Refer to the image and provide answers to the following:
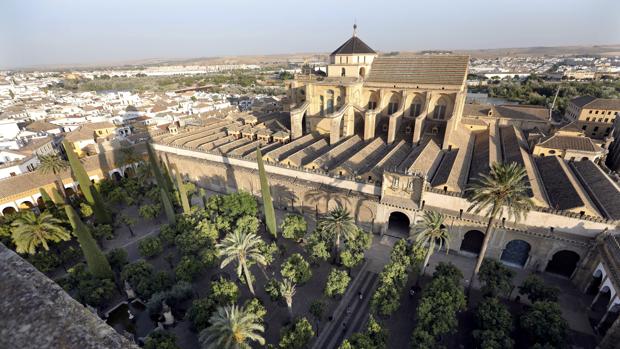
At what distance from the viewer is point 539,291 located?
2000 centimetres

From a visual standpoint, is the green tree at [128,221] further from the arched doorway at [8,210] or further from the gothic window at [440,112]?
the gothic window at [440,112]

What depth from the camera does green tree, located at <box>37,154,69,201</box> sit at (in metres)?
36.0

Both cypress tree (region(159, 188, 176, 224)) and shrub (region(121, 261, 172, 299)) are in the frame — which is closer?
shrub (region(121, 261, 172, 299))

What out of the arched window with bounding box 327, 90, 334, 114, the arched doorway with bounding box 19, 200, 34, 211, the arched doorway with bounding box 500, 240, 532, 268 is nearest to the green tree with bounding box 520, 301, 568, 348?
the arched doorway with bounding box 500, 240, 532, 268

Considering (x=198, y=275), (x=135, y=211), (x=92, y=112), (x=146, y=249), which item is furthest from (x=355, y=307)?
(x=92, y=112)

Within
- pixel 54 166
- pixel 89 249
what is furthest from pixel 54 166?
pixel 89 249

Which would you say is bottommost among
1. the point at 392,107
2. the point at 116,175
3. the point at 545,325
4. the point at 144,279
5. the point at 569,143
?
the point at 116,175

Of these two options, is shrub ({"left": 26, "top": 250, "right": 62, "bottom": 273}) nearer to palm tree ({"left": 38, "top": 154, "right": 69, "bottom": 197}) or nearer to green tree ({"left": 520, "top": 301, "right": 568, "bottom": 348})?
Answer: palm tree ({"left": 38, "top": 154, "right": 69, "bottom": 197})

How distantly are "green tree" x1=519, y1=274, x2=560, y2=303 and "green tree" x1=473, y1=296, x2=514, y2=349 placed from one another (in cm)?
354

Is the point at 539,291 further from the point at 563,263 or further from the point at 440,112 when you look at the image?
the point at 440,112

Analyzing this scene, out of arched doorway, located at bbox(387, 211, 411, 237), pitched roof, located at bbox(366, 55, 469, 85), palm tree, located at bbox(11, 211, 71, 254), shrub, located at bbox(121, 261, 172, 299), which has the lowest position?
arched doorway, located at bbox(387, 211, 411, 237)

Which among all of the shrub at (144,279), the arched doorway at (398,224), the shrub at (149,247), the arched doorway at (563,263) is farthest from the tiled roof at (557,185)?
the shrub at (149,247)

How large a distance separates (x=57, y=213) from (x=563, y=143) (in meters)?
60.7

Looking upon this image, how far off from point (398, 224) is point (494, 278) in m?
11.6
